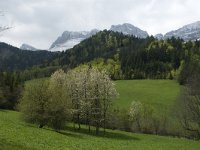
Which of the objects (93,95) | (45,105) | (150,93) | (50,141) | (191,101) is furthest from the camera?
(150,93)

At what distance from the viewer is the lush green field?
147 m

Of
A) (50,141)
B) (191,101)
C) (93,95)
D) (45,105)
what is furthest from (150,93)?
(50,141)

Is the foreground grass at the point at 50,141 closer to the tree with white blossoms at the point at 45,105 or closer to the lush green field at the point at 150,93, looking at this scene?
the tree with white blossoms at the point at 45,105

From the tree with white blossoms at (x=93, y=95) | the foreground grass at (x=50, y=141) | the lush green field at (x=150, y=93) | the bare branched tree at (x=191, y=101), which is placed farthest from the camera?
the lush green field at (x=150, y=93)

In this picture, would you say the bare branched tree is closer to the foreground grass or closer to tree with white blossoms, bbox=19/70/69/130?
the foreground grass

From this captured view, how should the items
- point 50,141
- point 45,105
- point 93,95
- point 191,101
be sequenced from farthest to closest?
point 93,95
point 191,101
point 45,105
point 50,141

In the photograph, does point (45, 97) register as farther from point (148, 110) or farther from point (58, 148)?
point (148, 110)

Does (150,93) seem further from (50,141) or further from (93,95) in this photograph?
(50,141)

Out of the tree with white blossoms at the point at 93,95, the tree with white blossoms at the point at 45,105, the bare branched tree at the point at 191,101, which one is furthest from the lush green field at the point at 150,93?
the tree with white blossoms at the point at 45,105

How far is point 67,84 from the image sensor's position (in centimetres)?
7762

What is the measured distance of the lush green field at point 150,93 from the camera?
5782 inches

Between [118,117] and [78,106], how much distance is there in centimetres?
4160

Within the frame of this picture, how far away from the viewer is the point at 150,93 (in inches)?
6526

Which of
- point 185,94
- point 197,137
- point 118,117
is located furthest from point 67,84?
point 118,117
